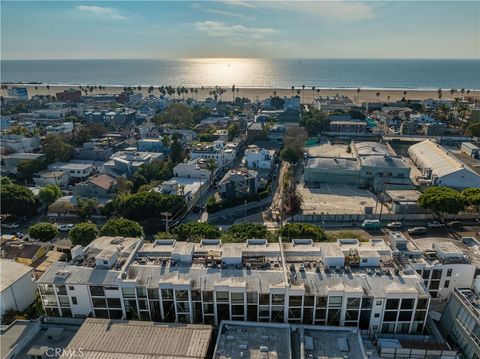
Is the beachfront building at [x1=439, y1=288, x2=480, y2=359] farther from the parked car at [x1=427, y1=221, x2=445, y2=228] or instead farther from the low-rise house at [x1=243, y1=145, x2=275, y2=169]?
the low-rise house at [x1=243, y1=145, x2=275, y2=169]

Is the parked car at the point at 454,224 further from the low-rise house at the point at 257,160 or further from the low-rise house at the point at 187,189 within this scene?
the low-rise house at the point at 187,189

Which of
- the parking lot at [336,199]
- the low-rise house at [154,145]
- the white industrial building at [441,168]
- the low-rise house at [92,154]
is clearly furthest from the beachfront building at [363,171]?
the low-rise house at [92,154]

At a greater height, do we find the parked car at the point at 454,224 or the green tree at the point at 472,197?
the green tree at the point at 472,197

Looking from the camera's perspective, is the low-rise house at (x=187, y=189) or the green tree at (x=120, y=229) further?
the low-rise house at (x=187, y=189)

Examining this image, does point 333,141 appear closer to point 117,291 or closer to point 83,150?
point 83,150

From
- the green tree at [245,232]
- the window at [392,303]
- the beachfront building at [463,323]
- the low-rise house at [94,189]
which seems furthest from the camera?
the low-rise house at [94,189]

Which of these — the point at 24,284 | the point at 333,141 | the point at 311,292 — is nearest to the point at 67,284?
the point at 24,284
